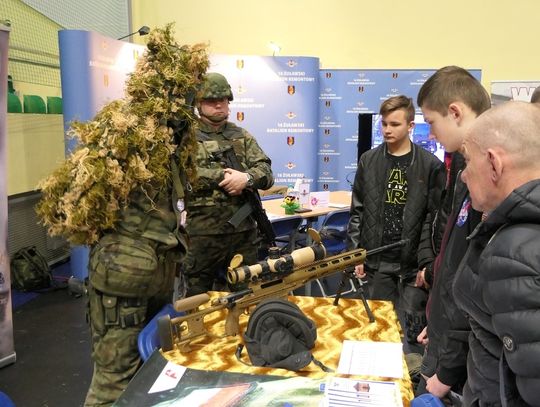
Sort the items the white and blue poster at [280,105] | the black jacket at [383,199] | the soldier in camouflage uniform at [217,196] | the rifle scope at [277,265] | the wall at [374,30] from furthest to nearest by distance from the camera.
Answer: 1. the wall at [374,30]
2. the white and blue poster at [280,105]
3. the soldier in camouflage uniform at [217,196]
4. the black jacket at [383,199]
5. the rifle scope at [277,265]

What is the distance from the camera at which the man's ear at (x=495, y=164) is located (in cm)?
102

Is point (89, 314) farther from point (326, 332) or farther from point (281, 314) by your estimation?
point (326, 332)

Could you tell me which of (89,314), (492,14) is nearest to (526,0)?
(492,14)

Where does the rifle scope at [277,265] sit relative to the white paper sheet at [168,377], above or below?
above

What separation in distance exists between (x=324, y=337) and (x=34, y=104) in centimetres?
397

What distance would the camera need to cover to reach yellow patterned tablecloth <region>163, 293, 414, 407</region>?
1.34 metres

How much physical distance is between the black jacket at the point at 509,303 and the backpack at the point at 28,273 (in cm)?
414

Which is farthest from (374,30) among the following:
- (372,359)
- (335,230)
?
(372,359)

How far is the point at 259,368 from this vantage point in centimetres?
135

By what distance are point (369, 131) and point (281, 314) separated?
14.8ft

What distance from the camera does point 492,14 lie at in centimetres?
579

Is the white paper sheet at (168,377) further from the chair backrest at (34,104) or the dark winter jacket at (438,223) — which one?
the chair backrest at (34,104)

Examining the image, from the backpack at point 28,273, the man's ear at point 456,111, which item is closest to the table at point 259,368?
the man's ear at point 456,111

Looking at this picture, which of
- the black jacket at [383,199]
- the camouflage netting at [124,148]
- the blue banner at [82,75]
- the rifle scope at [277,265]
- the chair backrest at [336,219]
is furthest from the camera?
the blue banner at [82,75]
